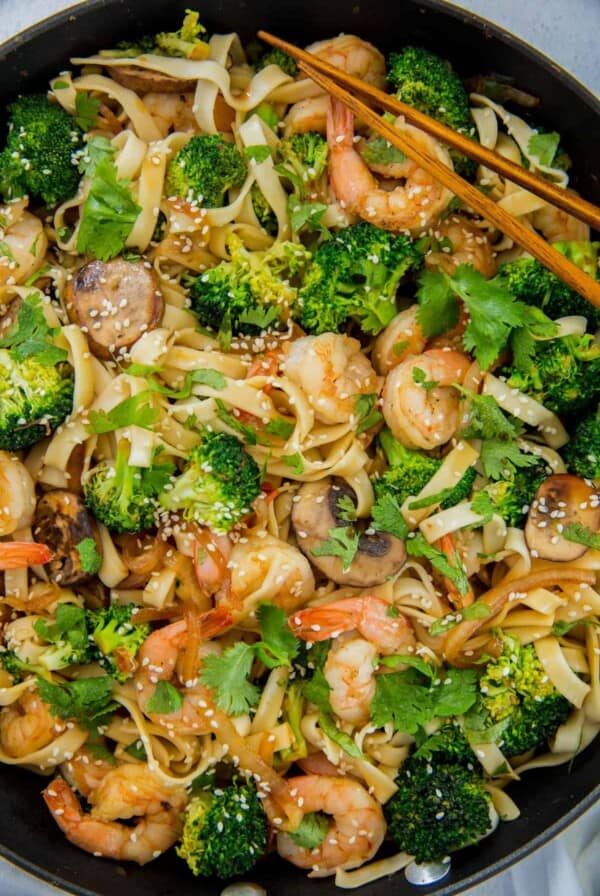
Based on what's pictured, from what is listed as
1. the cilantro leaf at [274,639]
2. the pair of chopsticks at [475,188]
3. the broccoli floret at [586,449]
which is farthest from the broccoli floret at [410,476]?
the pair of chopsticks at [475,188]

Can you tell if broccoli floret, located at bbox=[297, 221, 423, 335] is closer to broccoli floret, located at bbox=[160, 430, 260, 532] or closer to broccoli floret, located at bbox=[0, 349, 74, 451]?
broccoli floret, located at bbox=[160, 430, 260, 532]

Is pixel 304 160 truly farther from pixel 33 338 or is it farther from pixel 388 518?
pixel 388 518

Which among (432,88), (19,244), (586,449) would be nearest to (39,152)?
(19,244)

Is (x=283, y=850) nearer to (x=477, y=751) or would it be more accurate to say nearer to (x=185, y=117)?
(x=477, y=751)

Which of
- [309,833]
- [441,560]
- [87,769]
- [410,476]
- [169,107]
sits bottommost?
[87,769]

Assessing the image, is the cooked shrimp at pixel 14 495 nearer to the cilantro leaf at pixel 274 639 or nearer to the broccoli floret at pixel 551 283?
the cilantro leaf at pixel 274 639

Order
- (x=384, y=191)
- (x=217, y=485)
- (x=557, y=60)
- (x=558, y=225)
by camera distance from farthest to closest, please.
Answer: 1. (x=557, y=60)
2. (x=558, y=225)
3. (x=384, y=191)
4. (x=217, y=485)

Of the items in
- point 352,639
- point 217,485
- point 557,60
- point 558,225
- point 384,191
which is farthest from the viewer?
point 557,60

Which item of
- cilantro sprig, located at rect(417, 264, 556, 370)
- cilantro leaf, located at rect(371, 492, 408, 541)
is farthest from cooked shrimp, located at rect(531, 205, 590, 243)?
cilantro leaf, located at rect(371, 492, 408, 541)
